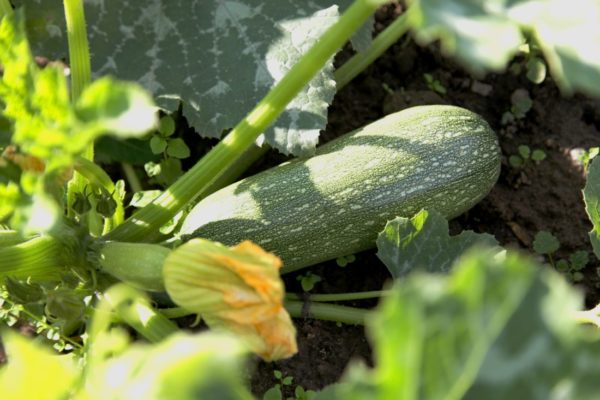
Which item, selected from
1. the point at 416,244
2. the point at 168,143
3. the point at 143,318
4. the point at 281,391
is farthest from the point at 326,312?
the point at 168,143

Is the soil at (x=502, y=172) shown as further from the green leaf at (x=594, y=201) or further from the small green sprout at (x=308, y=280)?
the green leaf at (x=594, y=201)

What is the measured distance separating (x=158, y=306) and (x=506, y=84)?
151 centimetres

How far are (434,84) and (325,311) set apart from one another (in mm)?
1010

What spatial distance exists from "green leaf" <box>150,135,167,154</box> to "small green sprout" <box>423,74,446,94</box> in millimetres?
1003

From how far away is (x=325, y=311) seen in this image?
2.30 m

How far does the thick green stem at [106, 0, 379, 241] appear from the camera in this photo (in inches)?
58.5

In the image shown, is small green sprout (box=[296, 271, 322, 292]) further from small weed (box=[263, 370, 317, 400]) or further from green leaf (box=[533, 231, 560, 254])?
green leaf (box=[533, 231, 560, 254])

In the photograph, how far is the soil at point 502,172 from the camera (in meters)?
2.36

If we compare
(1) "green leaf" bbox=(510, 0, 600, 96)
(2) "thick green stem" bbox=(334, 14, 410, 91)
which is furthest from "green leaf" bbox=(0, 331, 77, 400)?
(2) "thick green stem" bbox=(334, 14, 410, 91)

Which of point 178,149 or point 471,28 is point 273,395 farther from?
point 471,28

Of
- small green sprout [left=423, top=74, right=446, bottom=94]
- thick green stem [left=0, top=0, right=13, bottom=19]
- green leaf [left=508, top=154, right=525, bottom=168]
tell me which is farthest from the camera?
small green sprout [left=423, top=74, right=446, bottom=94]

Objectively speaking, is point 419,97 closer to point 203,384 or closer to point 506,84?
point 506,84

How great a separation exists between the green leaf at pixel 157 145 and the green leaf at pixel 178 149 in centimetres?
2

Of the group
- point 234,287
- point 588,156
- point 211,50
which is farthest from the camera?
point 588,156
